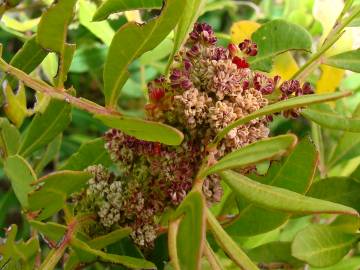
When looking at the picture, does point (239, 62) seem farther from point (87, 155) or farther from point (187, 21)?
point (87, 155)

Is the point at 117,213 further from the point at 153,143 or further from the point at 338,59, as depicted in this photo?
the point at 338,59

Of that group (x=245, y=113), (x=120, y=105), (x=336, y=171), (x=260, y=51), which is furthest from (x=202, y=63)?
(x=120, y=105)

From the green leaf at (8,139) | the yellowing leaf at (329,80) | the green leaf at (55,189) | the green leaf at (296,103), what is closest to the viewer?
the green leaf at (296,103)

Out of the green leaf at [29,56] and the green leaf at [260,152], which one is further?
the green leaf at [29,56]

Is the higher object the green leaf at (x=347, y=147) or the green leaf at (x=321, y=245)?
the green leaf at (x=347, y=147)

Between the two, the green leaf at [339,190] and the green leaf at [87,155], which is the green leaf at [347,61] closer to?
the green leaf at [339,190]

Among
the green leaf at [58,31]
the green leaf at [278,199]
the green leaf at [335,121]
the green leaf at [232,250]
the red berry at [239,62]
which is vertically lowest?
the green leaf at [232,250]

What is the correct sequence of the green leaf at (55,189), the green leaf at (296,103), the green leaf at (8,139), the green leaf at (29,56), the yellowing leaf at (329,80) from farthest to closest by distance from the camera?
Answer: the yellowing leaf at (329,80) < the green leaf at (8,139) < the green leaf at (29,56) < the green leaf at (55,189) < the green leaf at (296,103)

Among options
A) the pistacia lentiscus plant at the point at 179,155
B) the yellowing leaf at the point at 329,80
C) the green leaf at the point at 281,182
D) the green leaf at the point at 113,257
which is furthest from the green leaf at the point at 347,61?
the green leaf at the point at 113,257
